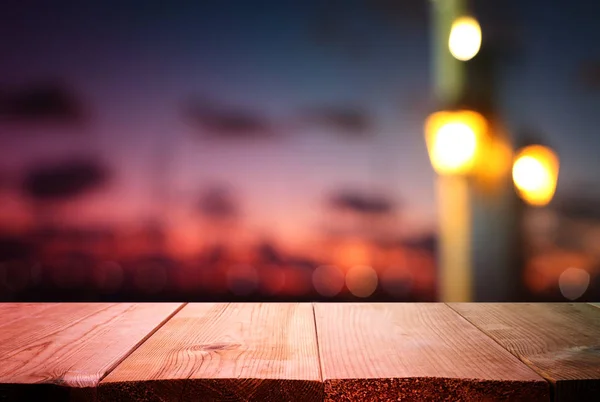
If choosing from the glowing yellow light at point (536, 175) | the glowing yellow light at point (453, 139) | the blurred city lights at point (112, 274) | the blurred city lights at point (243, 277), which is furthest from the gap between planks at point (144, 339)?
the blurred city lights at point (112, 274)

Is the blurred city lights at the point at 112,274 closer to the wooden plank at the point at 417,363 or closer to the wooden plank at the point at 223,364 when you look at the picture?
the wooden plank at the point at 223,364

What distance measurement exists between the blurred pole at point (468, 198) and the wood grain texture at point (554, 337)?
2.26 meters

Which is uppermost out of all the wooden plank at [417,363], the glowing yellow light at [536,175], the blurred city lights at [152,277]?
the glowing yellow light at [536,175]

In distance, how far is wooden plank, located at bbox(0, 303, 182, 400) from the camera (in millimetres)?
811

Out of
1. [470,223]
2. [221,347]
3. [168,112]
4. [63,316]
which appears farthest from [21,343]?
[168,112]

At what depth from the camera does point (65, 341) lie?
1.05 m

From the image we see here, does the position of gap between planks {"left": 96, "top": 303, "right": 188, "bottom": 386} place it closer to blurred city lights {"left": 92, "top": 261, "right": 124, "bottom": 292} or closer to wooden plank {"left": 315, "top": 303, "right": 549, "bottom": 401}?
wooden plank {"left": 315, "top": 303, "right": 549, "bottom": 401}

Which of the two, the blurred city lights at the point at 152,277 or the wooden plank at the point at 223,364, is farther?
the blurred city lights at the point at 152,277

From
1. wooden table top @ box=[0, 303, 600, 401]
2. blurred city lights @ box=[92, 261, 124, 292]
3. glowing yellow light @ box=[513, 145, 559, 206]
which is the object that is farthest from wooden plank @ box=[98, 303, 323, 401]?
blurred city lights @ box=[92, 261, 124, 292]

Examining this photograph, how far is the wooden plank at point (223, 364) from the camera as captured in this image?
2.64 ft

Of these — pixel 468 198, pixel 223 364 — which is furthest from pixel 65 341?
pixel 468 198

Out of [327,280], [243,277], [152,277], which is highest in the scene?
[243,277]

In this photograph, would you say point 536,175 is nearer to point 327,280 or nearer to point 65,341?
point 65,341

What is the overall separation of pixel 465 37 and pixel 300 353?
9.49ft
